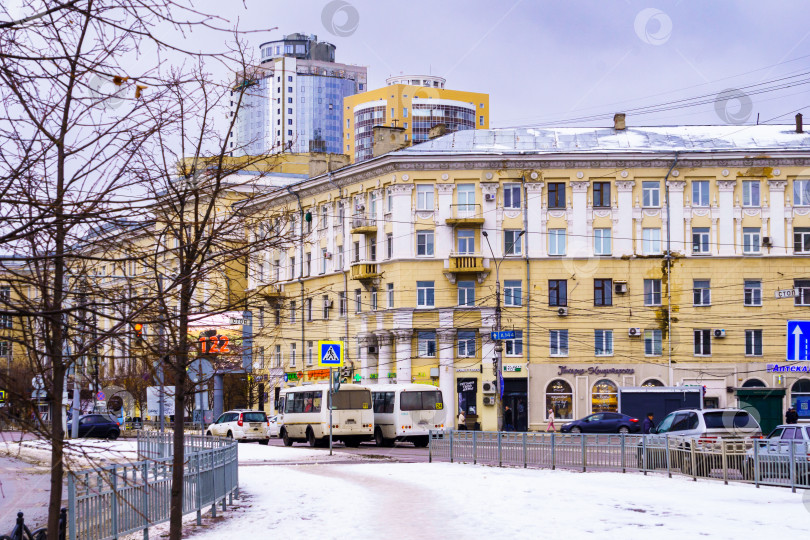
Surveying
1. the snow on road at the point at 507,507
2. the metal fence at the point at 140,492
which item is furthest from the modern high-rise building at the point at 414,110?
the metal fence at the point at 140,492

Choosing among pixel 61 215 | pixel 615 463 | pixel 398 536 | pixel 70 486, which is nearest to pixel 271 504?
pixel 398 536

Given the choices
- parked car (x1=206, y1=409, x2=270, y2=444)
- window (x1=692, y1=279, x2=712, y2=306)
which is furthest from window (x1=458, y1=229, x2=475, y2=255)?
parked car (x1=206, y1=409, x2=270, y2=444)

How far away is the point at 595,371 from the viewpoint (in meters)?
58.5

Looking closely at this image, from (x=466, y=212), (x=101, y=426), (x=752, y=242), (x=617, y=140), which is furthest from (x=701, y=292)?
(x=101, y=426)

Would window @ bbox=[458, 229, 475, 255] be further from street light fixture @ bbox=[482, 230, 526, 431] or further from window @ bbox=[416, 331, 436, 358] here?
window @ bbox=[416, 331, 436, 358]

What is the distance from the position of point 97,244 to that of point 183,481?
10.4 m

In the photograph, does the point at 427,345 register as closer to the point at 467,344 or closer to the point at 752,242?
the point at 467,344

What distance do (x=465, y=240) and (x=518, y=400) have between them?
899 centimetres

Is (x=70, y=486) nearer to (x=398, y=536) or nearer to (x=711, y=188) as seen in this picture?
(x=398, y=536)

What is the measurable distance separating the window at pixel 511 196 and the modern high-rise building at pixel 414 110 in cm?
10056

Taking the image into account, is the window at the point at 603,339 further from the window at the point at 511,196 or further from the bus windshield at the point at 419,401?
the bus windshield at the point at 419,401

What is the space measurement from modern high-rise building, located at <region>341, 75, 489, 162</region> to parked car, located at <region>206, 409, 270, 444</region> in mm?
111621

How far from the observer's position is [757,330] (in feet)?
192

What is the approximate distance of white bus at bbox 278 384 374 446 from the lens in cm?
4651
